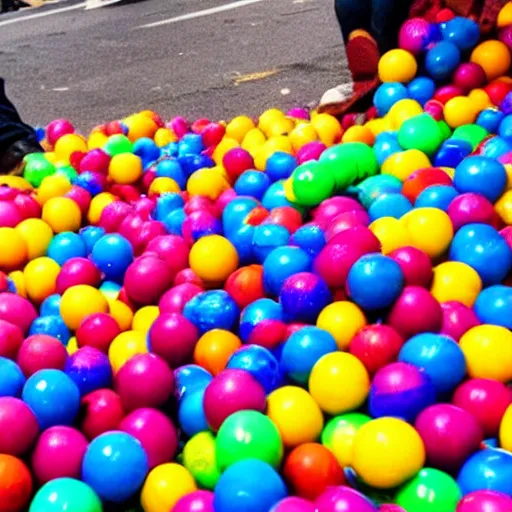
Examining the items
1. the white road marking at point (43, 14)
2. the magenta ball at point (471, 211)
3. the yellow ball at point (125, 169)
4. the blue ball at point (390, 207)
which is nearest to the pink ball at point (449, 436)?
the magenta ball at point (471, 211)

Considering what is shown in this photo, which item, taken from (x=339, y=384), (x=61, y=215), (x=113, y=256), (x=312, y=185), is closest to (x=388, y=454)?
(x=339, y=384)

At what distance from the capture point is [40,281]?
226cm

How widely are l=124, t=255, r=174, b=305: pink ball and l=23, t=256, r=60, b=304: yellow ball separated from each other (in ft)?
0.82

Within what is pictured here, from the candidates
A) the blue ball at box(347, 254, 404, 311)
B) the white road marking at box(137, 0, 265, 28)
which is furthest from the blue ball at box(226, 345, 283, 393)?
the white road marking at box(137, 0, 265, 28)

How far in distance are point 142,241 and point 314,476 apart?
1079 mm

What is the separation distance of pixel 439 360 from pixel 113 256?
100cm

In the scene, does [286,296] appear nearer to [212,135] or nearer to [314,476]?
[314,476]

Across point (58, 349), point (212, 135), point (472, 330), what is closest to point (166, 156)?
point (212, 135)

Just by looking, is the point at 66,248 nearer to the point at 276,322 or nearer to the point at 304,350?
the point at 276,322

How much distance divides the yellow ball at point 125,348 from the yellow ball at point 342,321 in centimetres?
41

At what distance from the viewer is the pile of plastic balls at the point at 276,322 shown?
151 centimetres

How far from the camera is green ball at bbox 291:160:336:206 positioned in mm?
2273

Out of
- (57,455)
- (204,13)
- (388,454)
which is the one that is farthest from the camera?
(204,13)

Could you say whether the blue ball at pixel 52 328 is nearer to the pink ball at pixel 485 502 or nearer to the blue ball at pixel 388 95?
the pink ball at pixel 485 502
